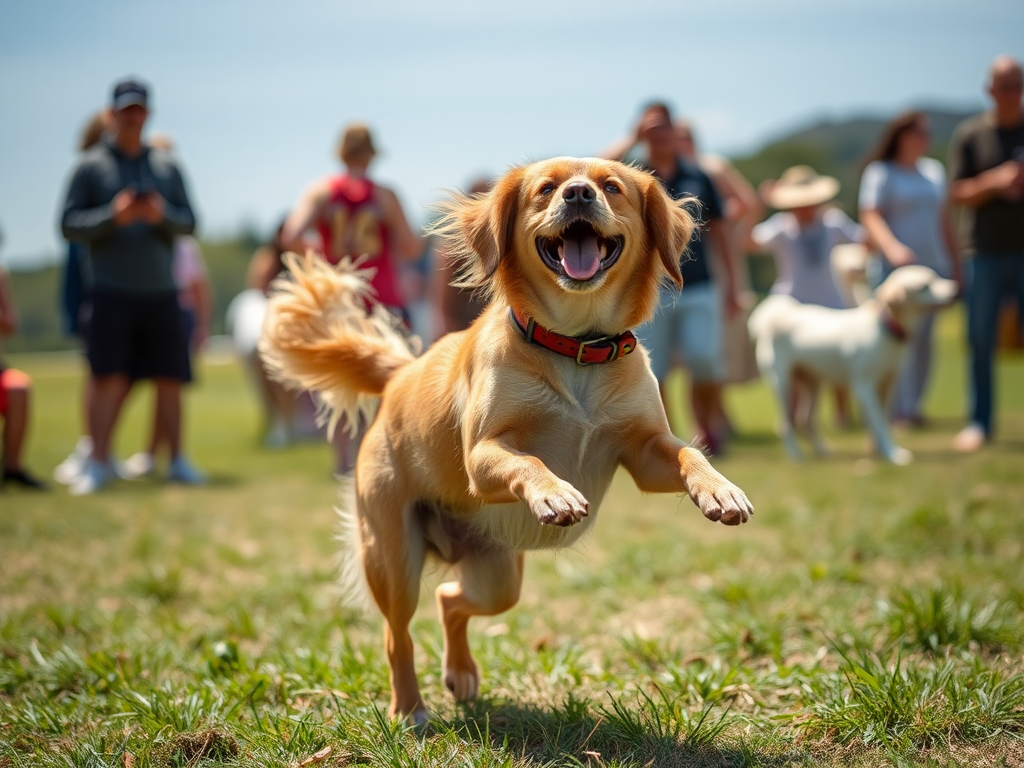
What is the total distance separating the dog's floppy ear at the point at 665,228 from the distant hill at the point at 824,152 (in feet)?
100

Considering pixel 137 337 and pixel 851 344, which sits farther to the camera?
pixel 851 344

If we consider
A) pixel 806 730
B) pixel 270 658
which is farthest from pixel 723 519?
pixel 270 658

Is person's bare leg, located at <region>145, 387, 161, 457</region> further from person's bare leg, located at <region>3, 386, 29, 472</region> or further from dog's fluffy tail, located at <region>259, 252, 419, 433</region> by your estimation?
dog's fluffy tail, located at <region>259, 252, 419, 433</region>

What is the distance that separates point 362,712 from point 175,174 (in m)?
5.71

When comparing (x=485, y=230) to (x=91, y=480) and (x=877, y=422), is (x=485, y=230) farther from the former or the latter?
(x=877, y=422)

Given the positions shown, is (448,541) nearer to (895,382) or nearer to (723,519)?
(723,519)

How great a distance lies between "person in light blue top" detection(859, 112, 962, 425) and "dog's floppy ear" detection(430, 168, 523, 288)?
6368 millimetres

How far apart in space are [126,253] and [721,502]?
621 centimetres

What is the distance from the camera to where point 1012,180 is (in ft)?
25.8

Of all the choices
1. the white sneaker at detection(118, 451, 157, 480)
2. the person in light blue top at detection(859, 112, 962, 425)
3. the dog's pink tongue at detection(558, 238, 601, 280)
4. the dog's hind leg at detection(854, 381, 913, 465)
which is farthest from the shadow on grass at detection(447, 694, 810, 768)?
the person in light blue top at detection(859, 112, 962, 425)

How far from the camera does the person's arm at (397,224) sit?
22.2 ft

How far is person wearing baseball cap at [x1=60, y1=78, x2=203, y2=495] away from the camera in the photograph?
7398 millimetres

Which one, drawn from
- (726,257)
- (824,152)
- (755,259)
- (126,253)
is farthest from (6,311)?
(824,152)

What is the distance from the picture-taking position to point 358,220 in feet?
21.9
